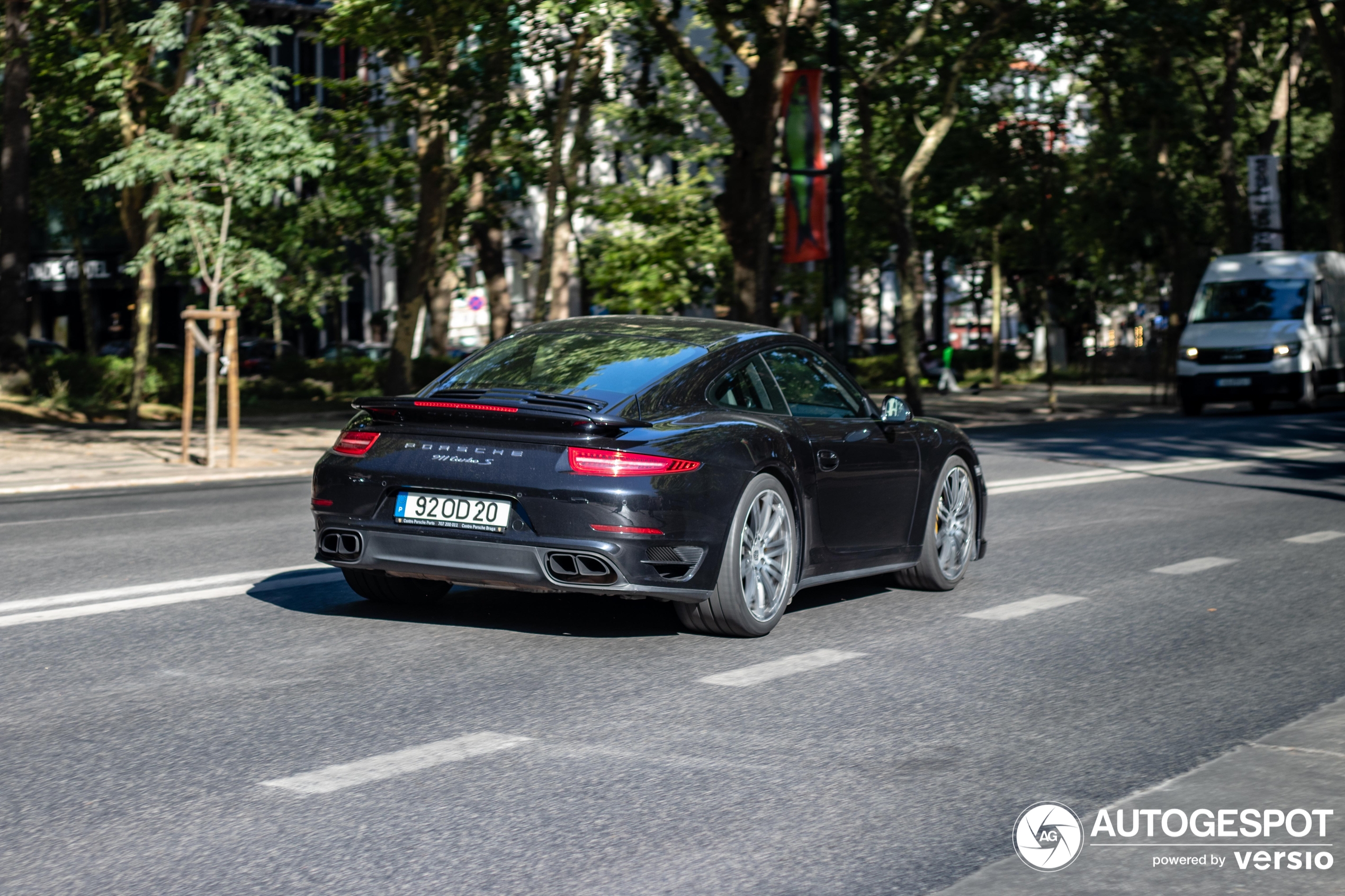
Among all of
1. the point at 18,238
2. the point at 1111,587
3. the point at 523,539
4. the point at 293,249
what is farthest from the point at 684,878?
the point at 293,249

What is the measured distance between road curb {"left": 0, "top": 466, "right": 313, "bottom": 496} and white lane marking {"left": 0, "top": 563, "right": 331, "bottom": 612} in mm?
6217

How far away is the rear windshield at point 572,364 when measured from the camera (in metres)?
7.14

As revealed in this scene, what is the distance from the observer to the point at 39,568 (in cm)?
929

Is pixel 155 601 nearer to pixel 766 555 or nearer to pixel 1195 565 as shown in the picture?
pixel 766 555

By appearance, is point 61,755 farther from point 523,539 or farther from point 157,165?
point 157,165

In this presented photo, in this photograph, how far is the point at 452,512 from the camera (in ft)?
22.3

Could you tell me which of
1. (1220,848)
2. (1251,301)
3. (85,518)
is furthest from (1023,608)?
(1251,301)

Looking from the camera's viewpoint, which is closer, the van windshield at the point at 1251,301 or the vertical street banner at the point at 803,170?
the vertical street banner at the point at 803,170

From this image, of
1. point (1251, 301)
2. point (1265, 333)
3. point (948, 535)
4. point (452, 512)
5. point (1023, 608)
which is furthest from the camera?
point (1251, 301)

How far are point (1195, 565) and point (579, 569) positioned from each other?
4743 millimetres

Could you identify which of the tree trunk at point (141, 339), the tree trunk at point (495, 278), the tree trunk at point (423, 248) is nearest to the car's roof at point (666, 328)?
the tree trunk at point (423, 248)

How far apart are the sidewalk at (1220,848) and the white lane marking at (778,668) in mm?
1780

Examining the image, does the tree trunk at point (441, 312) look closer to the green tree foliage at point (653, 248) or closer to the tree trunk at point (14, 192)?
the green tree foliage at point (653, 248)

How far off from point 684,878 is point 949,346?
48.2 metres
